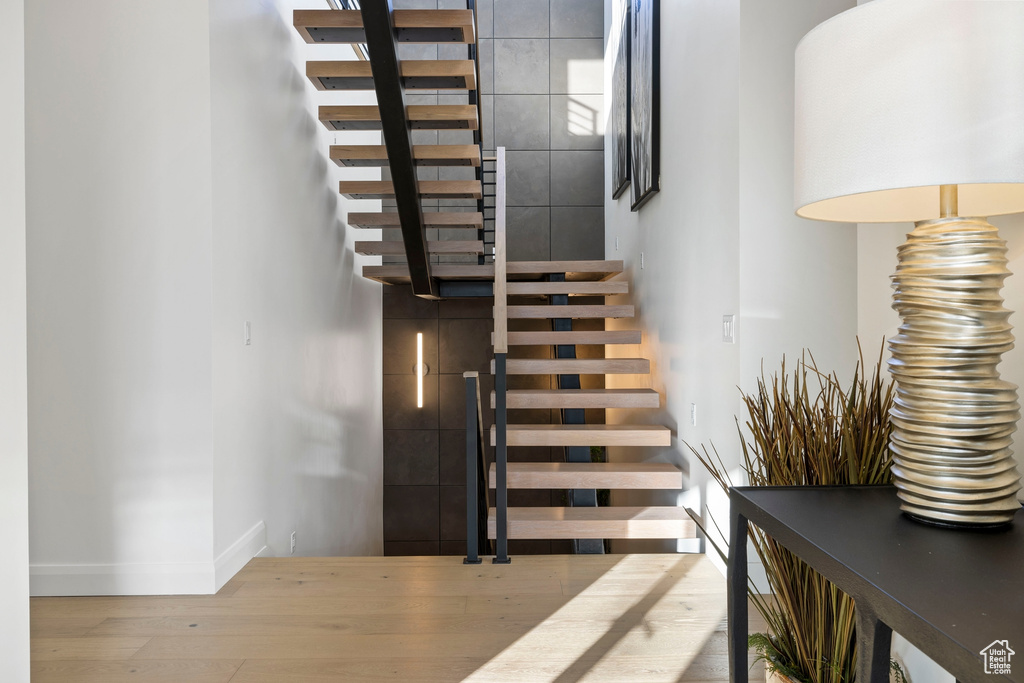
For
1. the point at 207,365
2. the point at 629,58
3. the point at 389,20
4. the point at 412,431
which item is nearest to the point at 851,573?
the point at 207,365

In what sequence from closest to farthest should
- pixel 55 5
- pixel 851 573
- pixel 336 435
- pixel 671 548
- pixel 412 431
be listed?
pixel 851 573 → pixel 55 5 → pixel 671 548 → pixel 336 435 → pixel 412 431

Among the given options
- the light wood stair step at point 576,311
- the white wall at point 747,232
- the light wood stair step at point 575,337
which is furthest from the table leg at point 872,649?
the light wood stair step at point 576,311

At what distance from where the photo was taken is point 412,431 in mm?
6602

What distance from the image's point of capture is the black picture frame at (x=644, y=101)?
411cm

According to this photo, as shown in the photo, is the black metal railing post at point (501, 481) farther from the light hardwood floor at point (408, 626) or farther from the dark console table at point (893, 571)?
the dark console table at point (893, 571)

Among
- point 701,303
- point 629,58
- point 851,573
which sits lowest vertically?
point 851,573

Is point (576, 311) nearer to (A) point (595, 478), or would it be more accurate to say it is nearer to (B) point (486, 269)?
(B) point (486, 269)

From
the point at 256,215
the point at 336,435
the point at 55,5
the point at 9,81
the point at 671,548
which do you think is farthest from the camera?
the point at 336,435

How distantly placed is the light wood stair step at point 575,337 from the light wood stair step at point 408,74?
159 centimetres

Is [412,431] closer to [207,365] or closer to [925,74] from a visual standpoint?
[207,365]

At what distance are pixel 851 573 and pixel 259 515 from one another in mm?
2862

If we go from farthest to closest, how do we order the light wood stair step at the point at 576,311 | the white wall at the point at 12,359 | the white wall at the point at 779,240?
the light wood stair step at the point at 576,311 < the white wall at the point at 779,240 < the white wall at the point at 12,359

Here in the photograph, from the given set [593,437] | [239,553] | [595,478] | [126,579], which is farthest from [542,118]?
[126,579]

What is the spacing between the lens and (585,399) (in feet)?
13.7
